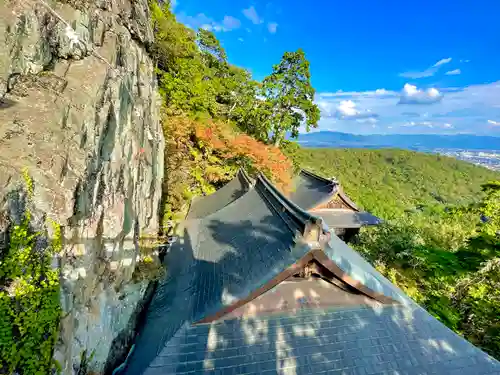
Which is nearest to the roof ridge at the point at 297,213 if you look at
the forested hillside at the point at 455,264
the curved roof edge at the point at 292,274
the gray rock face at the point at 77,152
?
the curved roof edge at the point at 292,274

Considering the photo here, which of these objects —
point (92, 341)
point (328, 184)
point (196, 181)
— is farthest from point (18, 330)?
point (328, 184)

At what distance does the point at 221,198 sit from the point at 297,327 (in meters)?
10.8

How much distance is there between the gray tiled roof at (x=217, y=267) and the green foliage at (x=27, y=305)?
6.84 feet

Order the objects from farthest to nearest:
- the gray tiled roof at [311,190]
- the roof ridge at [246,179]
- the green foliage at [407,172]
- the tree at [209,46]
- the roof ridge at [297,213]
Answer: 1. the green foliage at [407,172]
2. the tree at [209,46]
3. the gray tiled roof at [311,190]
4. the roof ridge at [246,179]
5. the roof ridge at [297,213]

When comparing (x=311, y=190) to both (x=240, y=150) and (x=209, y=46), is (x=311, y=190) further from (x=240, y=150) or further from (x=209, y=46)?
(x=209, y=46)

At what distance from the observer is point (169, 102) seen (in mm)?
17125

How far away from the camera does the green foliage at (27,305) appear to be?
3006 millimetres

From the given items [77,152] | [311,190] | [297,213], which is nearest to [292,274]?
[297,213]

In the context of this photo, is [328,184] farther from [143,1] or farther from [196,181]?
[143,1]

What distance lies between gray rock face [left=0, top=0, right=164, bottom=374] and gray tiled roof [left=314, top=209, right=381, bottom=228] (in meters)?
13.8

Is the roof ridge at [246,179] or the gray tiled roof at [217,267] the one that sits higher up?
the roof ridge at [246,179]

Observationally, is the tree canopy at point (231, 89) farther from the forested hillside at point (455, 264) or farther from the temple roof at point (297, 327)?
the temple roof at point (297, 327)

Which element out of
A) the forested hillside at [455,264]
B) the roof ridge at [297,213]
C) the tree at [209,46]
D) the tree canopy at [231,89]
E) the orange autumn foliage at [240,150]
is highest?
the tree at [209,46]

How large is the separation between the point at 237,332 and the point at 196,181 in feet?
43.7
